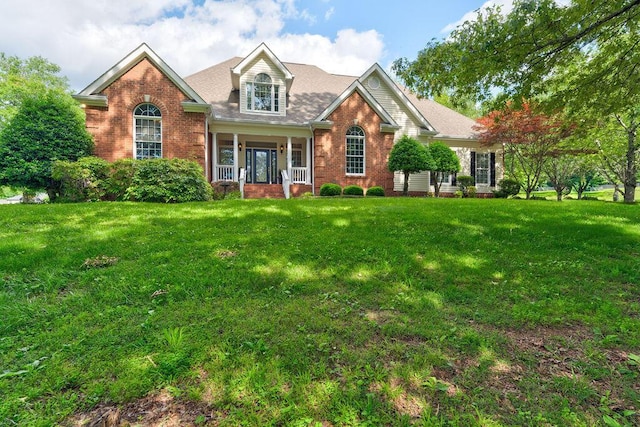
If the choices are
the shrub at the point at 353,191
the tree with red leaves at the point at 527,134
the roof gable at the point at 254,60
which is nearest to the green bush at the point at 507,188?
the tree with red leaves at the point at 527,134

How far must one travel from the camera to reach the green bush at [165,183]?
10.8 metres

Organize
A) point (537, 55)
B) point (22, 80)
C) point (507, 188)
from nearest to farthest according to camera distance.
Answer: point (537, 55), point (507, 188), point (22, 80)

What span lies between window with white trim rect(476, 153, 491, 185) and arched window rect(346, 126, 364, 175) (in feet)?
26.6

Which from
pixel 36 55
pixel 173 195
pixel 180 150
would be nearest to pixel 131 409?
pixel 173 195

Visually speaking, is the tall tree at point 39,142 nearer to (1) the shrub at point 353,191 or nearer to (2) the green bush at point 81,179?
(2) the green bush at point 81,179

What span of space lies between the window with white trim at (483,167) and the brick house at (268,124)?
0.20 feet

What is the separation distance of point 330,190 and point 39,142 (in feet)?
37.7

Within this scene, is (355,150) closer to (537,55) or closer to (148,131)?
(148,131)

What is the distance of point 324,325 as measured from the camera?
3.20 metres

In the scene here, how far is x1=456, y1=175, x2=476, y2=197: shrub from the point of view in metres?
19.3

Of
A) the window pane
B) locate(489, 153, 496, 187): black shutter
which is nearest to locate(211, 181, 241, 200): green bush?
the window pane

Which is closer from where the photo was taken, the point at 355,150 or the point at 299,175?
the point at 355,150

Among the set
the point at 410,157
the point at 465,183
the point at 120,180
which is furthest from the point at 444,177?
the point at 120,180

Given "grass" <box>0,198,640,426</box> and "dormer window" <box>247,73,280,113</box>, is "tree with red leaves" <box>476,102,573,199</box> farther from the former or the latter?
"grass" <box>0,198,640,426</box>
